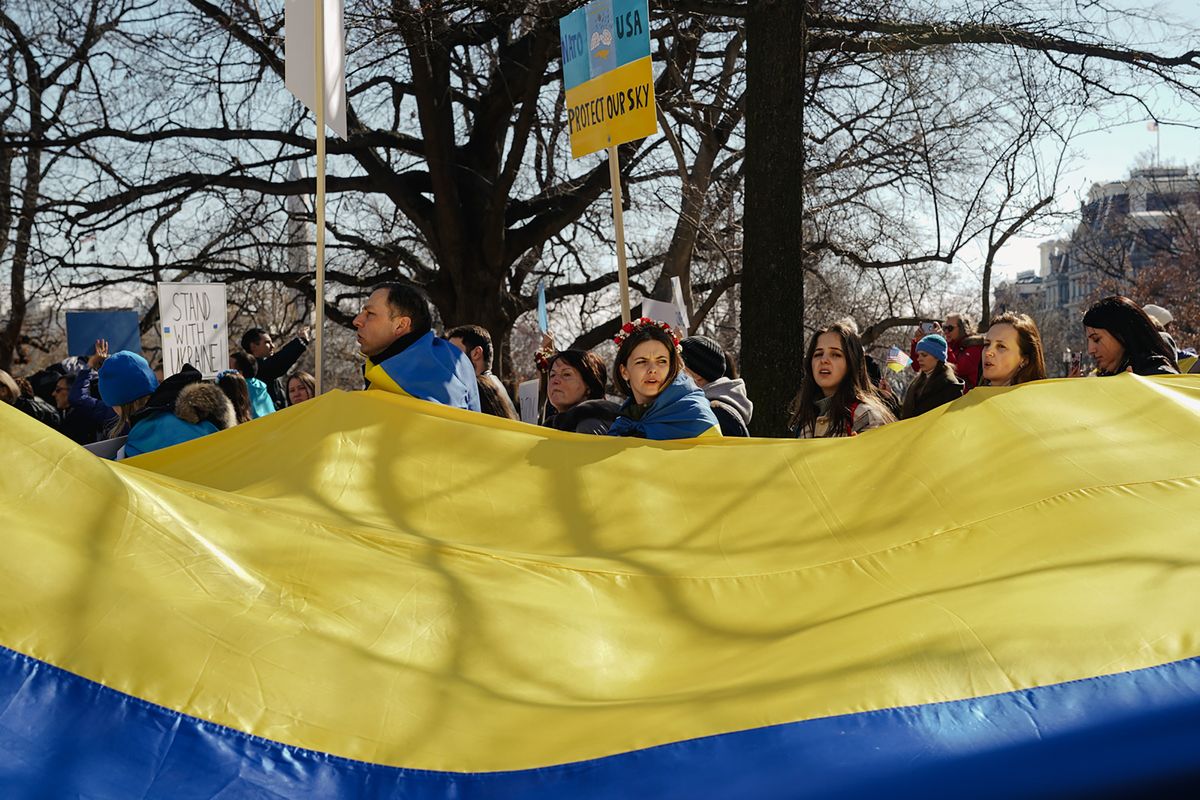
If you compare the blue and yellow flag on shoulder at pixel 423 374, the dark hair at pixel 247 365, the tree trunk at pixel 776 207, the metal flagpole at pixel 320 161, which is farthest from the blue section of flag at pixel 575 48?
the dark hair at pixel 247 365

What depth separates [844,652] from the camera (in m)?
2.76

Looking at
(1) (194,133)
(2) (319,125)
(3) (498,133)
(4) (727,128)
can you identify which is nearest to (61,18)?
(1) (194,133)

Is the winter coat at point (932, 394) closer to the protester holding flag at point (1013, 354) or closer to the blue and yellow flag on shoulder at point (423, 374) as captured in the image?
the protester holding flag at point (1013, 354)

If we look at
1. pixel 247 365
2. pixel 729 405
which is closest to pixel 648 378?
pixel 729 405

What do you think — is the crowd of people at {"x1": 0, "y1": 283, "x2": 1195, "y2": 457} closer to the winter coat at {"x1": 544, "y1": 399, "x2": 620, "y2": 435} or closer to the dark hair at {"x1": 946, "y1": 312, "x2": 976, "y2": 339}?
the winter coat at {"x1": 544, "y1": 399, "x2": 620, "y2": 435}

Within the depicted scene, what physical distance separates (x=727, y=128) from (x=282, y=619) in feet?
39.5

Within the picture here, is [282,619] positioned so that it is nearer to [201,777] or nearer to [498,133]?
[201,777]

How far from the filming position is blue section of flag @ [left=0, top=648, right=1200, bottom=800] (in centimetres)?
238

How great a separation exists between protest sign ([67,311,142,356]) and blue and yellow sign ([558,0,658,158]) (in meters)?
5.39

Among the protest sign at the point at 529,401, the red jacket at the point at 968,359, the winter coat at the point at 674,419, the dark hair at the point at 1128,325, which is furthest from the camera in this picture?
the protest sign at the point at 529,401

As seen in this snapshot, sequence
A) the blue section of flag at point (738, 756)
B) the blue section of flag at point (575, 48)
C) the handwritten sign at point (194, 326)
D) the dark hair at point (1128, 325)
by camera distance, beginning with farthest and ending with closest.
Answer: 1. the handwritten sign at point (194, 326)
2. the blue section of flag at point (575, 48)
3. the dark hair at point (1128, 325)
4. the blue section of flag at point (738, 756)

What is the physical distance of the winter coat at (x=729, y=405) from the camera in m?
5.88

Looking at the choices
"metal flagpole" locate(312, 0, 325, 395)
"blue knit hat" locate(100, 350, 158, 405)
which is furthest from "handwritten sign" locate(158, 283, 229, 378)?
"blue knit hat" locate(100, 350, 158, 405)

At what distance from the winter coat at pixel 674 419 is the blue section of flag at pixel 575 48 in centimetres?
334
